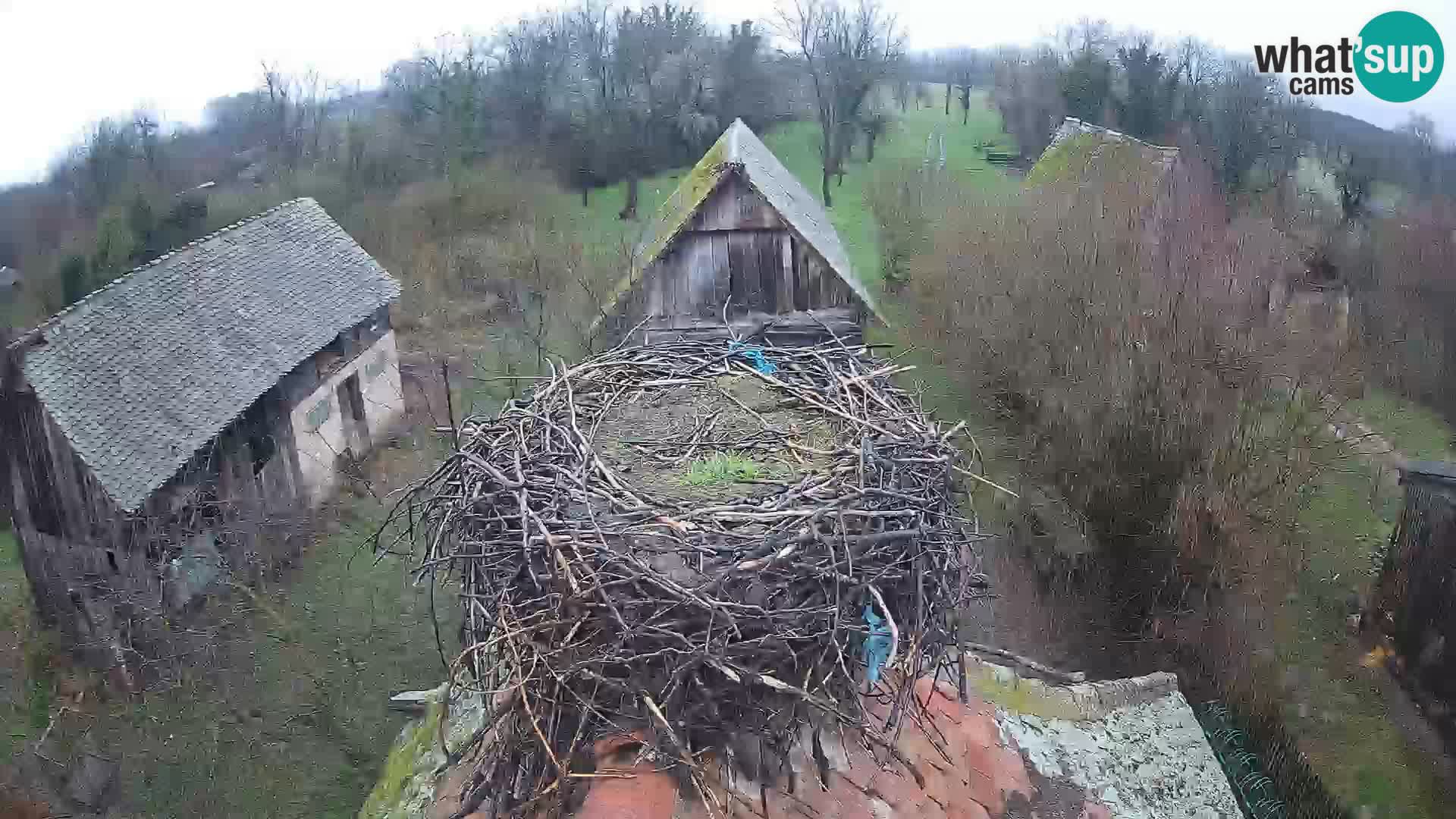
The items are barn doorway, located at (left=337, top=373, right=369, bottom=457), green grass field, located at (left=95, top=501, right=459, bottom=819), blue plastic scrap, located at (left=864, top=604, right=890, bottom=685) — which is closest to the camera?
blue plastic scrap, located at (left=864, top=604, right=890, bottom=685)

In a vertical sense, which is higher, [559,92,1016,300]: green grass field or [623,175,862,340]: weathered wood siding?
[623,175,862,340]: weathered wood siding

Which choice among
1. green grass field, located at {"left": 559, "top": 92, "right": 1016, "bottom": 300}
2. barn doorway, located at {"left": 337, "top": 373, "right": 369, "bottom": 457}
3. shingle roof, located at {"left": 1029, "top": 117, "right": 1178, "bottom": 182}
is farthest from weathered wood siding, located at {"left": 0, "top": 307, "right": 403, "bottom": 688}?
shingle roof, located at {"left": 1029, "top": 117, "right": 1178, "bottom": 182}

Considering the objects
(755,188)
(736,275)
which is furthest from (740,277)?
(755,188)

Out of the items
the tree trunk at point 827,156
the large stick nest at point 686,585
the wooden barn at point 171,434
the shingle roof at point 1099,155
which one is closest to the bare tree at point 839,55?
the tree trunk at point 827,156

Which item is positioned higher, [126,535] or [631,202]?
[631,202]

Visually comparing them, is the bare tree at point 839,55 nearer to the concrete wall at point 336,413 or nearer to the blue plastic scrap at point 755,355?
the concrete wall at point 336,413

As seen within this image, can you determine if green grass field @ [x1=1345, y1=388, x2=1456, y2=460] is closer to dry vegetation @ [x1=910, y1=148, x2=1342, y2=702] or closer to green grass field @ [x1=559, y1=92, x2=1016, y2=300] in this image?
dry vegetation @ [x1=910, y1=148, x2=1342, y2=702]

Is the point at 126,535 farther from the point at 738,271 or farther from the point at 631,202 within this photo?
the point at 631,202
